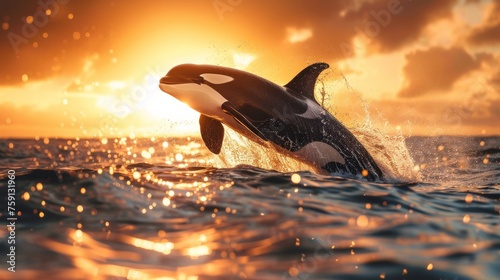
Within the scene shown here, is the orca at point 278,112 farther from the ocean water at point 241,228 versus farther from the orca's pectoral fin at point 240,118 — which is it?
the ocean water at point 241,228

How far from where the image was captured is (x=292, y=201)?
5.89 m

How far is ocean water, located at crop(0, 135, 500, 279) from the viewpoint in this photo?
3.61 m

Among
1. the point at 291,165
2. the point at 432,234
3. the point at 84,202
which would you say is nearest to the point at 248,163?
the point at 291,165

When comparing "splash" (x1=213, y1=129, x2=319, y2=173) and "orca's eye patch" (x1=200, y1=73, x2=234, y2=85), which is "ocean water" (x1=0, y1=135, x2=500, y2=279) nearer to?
"splash" (x1=213, y1=129, x2=319, y2=173)

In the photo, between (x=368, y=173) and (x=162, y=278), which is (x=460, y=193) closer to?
(x=368, y=173)

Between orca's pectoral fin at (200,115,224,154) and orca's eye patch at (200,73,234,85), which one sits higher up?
orca's eye patch at (200,73,234,85)

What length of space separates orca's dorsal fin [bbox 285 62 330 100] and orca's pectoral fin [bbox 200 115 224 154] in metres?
1.89

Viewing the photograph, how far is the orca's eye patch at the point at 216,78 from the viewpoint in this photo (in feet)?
28.6

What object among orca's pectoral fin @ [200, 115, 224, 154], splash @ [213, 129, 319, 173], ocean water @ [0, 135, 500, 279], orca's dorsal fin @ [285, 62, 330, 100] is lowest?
ocean water @ [0, 135, 500, 279]

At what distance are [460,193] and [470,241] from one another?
3571 mm

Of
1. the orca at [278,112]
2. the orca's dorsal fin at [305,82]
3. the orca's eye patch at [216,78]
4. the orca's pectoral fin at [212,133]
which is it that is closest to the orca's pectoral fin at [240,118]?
the orca at [278,112]

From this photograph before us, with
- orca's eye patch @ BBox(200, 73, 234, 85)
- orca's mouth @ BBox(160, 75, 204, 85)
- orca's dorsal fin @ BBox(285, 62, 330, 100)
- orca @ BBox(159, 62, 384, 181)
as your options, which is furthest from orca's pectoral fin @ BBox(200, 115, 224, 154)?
orca's dorsal fin @ BBox(285, 62, 330, 100)

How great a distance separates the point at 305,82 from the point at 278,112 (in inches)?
36.1

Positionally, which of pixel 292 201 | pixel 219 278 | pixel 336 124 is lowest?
pixel 219 278
